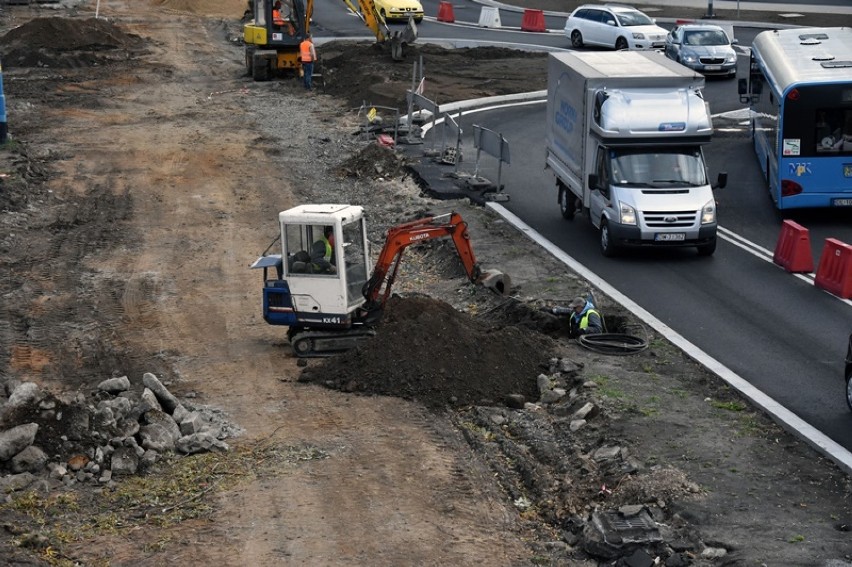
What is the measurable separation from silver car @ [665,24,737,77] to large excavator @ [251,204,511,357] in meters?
26.8

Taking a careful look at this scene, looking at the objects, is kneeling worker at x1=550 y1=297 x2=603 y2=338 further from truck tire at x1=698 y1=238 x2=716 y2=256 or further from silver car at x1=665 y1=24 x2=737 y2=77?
silver car at x1=665 y1=24 x2=737 y2=77

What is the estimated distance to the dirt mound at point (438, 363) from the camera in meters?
17.0

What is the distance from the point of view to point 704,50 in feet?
→ 142

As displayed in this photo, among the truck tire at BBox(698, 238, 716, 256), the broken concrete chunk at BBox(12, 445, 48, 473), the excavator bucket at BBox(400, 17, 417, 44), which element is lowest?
the truck tire at BBox(698, 238, 716, 256)

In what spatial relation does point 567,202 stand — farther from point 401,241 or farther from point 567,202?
point 401,241

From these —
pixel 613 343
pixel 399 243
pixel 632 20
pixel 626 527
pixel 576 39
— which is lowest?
pixel 613 343

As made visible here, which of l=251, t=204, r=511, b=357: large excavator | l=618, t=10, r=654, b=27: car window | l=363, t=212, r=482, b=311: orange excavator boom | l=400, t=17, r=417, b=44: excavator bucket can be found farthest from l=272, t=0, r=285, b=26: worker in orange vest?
l=251, t=204, r=511, b=357: large excavator

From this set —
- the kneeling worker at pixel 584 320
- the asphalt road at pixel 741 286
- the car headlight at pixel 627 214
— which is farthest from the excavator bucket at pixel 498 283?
the car headlight at pixel 627 214

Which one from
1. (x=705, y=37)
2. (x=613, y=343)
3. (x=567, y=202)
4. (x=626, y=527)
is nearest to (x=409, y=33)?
(x=705, y=37)

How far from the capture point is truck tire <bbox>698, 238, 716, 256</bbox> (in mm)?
23828

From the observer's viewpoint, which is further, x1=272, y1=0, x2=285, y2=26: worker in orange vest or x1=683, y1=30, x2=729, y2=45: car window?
x1=272, y1=0, x2=285, y2=26: worker in orange vest

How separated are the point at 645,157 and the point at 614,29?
2627cm

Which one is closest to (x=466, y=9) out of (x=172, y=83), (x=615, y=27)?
(x=615, y=27)

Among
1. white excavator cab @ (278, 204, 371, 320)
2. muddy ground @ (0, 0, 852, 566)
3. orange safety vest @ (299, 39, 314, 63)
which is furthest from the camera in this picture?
orange safety vest @ (299, 39, 314, 63)
